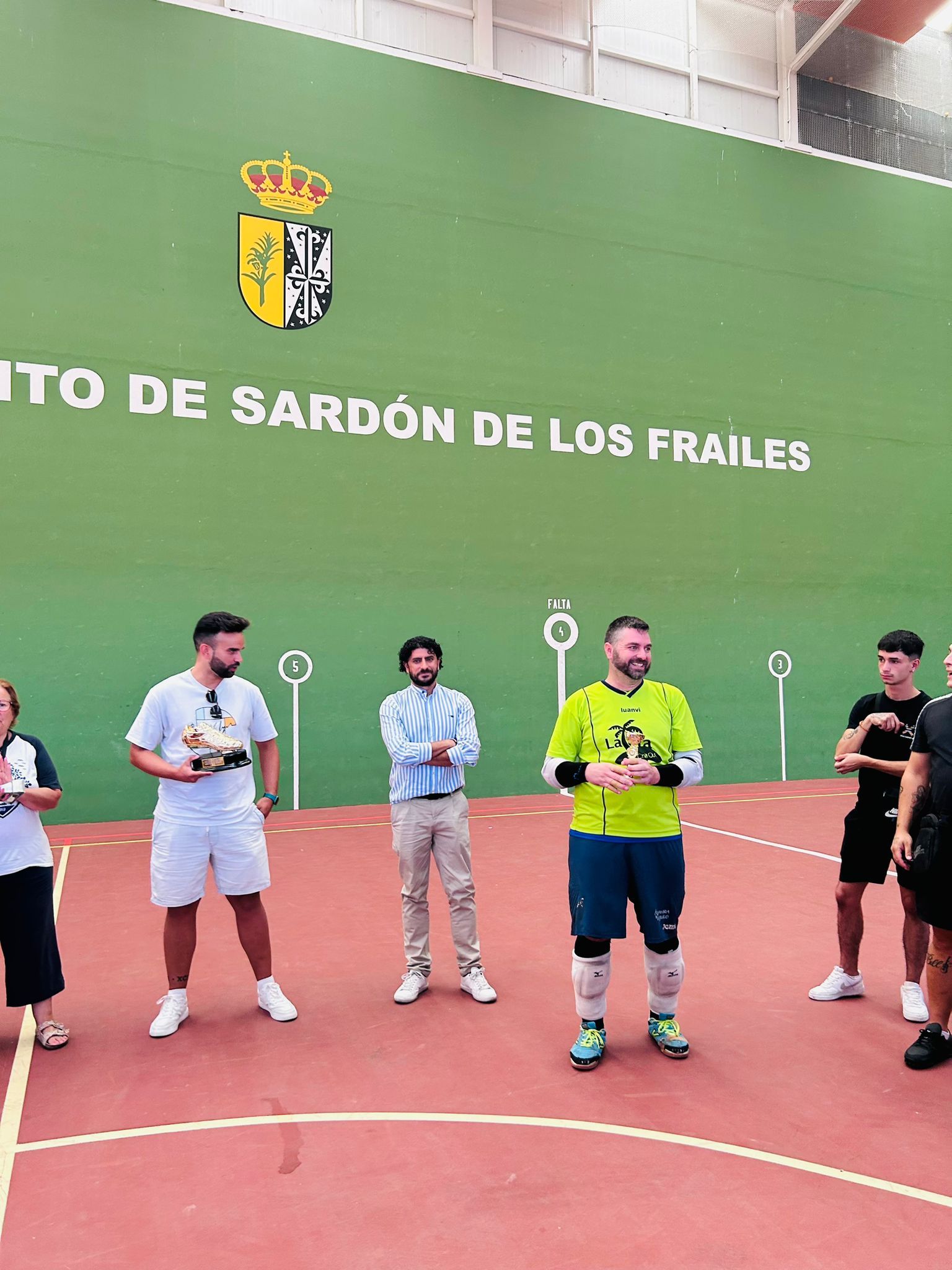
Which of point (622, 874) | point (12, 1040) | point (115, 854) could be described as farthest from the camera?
point (115, 854)

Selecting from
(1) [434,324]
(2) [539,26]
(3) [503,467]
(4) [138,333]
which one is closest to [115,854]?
(4) [138,333]

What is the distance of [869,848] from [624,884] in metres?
1.47

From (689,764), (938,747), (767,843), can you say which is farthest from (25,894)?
(767,843)

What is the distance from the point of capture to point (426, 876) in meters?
5.27

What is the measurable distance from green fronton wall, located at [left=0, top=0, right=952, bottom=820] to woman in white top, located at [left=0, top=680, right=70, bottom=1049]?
6261mm

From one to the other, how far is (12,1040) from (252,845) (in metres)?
1.48

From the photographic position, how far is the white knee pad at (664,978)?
429cm

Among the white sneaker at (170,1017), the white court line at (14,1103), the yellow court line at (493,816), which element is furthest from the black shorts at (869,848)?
the yellow court line at (493,816)

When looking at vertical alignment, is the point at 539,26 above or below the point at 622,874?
above

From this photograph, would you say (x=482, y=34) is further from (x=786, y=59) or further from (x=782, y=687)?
(x=782, y=687)

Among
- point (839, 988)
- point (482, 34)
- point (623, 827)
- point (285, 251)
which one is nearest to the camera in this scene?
point (623, 827)

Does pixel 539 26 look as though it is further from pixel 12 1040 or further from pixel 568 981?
pixel 12 1040

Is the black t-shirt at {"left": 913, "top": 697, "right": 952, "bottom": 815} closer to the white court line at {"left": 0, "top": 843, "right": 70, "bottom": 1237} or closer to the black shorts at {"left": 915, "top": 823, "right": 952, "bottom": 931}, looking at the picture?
the black shorts at {"left": 915, "top": 823, "right": 952, "bottom": 931}

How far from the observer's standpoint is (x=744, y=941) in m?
6.18
